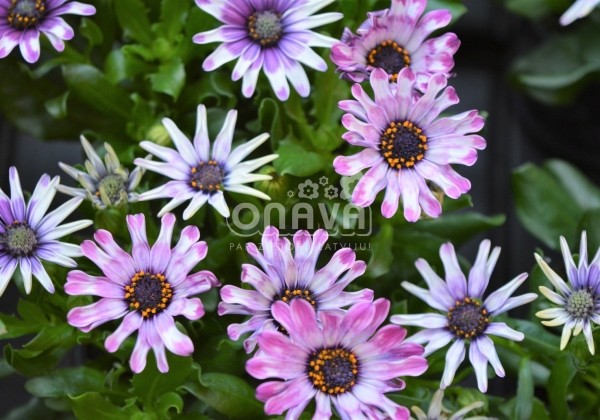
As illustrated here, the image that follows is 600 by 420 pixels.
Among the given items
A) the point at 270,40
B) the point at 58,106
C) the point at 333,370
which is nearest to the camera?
the point at 333,370

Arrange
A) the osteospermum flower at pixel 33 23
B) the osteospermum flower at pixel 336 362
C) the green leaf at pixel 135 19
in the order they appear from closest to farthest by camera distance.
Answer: the osteospermum flower at pixel 336 362
the osteospermum flower at pixel 33 23
the green leaf at pixel 135 19

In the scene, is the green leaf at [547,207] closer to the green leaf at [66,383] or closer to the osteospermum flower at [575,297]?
the osteospermum flower at [575,297]

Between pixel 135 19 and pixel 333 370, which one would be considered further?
pixel 135 19

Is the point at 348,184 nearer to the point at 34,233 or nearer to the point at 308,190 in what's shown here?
the point at 308,190

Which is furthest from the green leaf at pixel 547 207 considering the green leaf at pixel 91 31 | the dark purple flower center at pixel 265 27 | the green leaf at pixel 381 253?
the green leaf at pixel 91 31

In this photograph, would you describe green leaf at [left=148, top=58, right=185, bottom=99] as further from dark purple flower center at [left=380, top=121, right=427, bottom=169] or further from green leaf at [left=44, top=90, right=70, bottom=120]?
dark purple flower center at [left=380, top=121, right=427, bottom=169]

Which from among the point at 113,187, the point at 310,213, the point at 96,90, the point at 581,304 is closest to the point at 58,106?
the point at 96,90
